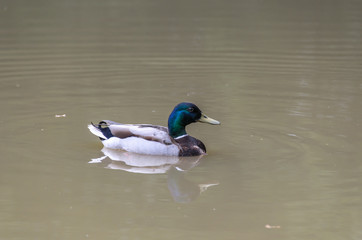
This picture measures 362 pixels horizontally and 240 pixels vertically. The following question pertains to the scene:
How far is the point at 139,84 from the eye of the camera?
13.1 m

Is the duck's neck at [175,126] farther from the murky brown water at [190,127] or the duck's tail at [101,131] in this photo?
the duck's tail at [101,131]

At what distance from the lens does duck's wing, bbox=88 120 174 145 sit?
9.34m

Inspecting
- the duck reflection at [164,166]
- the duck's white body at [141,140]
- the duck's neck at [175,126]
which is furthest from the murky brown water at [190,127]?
the duck's neck at [175,126]

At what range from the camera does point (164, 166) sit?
9039 millimetres

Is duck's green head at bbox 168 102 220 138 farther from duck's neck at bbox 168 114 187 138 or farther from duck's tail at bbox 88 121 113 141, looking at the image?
duck's tail at bbox 88 121 113 141

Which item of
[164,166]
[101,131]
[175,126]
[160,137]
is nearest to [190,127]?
[175,126]

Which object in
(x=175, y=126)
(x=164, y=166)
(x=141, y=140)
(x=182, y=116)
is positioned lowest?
(x=164, y=166)

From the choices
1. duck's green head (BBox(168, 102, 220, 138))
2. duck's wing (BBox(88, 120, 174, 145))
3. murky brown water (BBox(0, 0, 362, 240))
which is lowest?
murky brown water (BBox(0, 0, 362, 240))

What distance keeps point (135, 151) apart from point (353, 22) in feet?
38.1

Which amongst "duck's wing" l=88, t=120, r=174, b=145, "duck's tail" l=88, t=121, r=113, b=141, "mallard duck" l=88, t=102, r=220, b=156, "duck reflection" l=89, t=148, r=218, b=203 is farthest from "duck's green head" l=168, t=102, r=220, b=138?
"duck's tail" l=88, t=121, r=113, b=141

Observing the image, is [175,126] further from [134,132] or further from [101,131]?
[101,131]

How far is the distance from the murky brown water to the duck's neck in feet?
1.27

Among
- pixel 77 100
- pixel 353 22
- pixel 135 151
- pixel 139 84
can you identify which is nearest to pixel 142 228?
pixel 135 151

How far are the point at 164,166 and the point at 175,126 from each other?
2.15 feet
